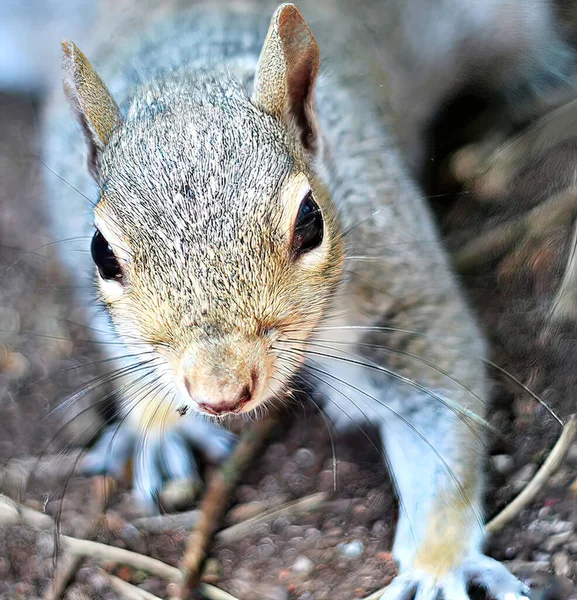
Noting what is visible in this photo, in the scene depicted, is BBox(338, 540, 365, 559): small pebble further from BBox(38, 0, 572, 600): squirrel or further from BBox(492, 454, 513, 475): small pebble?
BBox(492, 454, 513, 475): small pebble

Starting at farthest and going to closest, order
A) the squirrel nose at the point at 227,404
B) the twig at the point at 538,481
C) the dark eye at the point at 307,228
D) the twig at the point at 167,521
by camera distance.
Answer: the twig at the point at 167,521 < the twig at the point at 538,481 < the dark eye at the point at 307,228 < the squirrel nose at the point at 227,404

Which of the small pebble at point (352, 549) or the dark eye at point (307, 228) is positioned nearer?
the dark eye at point (307, 228)

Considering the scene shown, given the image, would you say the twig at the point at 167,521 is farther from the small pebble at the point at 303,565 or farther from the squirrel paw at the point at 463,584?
the squirrel paw at the point at 463,584

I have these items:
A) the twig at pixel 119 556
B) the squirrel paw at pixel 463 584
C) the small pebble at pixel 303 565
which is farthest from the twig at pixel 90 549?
the squirrel paw at pixel 463 584

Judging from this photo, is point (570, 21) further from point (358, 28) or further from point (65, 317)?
point (65, 317)

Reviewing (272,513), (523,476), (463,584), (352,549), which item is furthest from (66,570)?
(523,476)

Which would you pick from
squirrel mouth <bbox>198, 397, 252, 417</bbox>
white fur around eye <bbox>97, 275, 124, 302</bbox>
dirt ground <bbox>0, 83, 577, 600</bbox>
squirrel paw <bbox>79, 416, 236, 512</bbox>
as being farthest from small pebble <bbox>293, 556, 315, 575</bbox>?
white fur around eye <bbox>97, 275, 124, 302</bbox>
